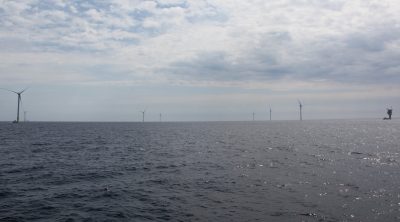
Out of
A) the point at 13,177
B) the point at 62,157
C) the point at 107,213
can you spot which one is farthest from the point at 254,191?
the point at 62,157

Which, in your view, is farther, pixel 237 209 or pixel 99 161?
pixel 99 161

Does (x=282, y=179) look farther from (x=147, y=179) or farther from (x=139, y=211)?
(x=139, y=211)

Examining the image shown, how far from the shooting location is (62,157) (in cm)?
6038

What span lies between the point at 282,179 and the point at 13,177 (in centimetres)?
3272

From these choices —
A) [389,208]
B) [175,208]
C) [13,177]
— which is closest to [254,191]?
[175,208]

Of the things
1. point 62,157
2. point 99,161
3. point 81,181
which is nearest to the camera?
point 81,181

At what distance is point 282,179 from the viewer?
40.9 metres

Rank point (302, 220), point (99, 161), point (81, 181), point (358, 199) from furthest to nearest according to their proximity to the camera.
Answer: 1. point (99, 161)
2. point (81, 181)
3. point (358, 199)
4. point (302, 220)

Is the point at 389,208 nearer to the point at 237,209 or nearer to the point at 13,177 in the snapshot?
the point at 237,209

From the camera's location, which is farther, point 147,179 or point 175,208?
point 147,179

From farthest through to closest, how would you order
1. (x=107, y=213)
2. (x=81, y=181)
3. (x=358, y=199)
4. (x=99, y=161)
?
1. (x=99, y=161)
2. (x=81, y=181)
3. (x=358, y=199)
4. (x=107, y=213)

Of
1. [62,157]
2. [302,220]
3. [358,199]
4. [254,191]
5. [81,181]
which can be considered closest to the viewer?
[302,220]

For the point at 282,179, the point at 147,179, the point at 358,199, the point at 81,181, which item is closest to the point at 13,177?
the point at 81,181

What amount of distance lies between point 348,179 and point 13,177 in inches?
1599
